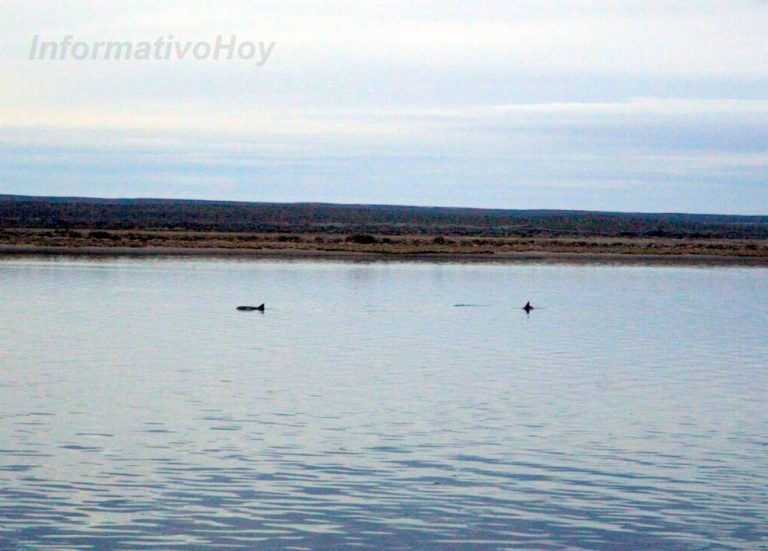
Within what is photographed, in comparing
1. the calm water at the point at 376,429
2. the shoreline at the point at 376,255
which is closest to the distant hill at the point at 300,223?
the shoreline at the point at 376,255

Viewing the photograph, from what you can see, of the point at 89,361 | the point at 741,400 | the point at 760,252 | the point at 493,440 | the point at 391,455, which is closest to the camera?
the point at 391,455

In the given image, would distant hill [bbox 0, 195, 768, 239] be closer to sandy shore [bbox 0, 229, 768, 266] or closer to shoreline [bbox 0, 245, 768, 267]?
sandy shore [bbox 0, 229, 768, 266]

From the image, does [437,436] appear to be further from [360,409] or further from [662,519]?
[662,519]

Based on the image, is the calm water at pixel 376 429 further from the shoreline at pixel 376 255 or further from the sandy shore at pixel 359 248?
the sandy shore at pixel 359 248

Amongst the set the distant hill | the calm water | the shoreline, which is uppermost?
the distant hill

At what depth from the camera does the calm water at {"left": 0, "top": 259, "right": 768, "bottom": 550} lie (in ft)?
36.7

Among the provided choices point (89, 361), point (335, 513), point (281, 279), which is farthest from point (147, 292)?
point (335, 513)

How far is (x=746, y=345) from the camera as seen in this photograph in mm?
26625

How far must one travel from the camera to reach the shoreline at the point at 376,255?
6175 centimetres

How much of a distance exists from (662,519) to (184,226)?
299 ft

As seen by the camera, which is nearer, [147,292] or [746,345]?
→ [746,345]

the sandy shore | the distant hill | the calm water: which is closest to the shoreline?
the sandy shore

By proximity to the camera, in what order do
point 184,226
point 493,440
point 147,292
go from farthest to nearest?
point 184,226 < point 147,292 < point 493,440

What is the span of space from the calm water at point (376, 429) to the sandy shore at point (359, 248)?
32.1 m
